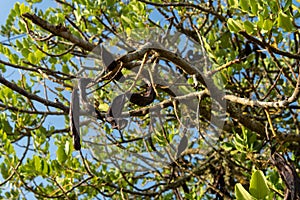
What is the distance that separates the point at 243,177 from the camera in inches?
91.1

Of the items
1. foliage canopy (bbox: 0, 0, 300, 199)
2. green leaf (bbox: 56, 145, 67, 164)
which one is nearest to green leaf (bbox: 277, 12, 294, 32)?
foliage canopy (bbox: 0, 0, 300, 199)

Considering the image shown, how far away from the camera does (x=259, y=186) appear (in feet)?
2.28

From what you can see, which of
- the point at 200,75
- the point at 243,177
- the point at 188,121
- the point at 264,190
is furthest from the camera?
the point at 243,177

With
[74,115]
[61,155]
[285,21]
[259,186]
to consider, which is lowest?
[259,186]

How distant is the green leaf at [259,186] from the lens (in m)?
0.69

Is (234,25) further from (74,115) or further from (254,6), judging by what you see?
(74,115)

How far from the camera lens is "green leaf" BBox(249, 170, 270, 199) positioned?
0.69 m

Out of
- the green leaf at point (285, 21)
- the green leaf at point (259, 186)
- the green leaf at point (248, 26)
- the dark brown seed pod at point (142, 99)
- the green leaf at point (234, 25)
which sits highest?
the green leaf at point (234, 25)

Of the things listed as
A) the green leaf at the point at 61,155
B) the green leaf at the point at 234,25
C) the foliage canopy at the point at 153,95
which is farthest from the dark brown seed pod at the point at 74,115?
the green leaf at the point at 61,155

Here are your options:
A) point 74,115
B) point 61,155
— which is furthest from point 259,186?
point 61,155

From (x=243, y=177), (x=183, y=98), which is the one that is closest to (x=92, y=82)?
(x=183, y=98)

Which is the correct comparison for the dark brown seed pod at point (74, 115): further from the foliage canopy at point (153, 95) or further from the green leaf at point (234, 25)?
the green leaf at point (234, 25)

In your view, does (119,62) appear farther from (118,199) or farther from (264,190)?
(118,199)

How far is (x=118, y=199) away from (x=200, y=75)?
1294 mm
